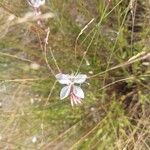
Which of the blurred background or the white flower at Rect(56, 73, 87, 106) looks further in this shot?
the blurred background

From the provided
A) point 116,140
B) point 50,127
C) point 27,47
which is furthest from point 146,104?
point 27,47

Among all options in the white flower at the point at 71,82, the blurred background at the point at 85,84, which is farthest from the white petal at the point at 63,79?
the blurred background at the point at 85,84

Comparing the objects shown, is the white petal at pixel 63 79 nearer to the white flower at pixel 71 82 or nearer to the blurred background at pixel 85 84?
the white flower at pixel 71 82

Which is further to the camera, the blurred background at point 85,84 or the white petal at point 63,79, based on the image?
the blurred background at point 85,84

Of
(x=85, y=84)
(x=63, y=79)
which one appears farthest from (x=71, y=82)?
(x=85, y=84)

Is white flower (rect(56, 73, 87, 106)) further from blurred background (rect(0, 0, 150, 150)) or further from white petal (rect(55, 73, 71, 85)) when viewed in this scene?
blurred background (rect(0, 0, 150, 150))

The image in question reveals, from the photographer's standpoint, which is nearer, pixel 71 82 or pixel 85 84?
pixel 71 82

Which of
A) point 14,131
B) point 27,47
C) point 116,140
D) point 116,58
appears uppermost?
point 27,47

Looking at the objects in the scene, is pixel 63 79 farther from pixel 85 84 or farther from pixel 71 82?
pixel 85 84

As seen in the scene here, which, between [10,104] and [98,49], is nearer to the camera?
[98,49]

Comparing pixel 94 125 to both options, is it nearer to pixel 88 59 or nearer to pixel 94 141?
pixel 94 141

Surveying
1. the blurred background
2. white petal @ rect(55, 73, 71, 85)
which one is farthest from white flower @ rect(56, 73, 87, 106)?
the blurred background
